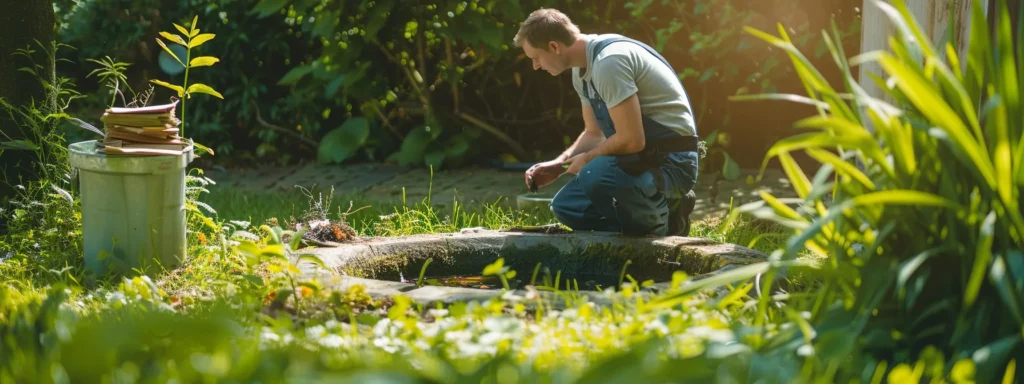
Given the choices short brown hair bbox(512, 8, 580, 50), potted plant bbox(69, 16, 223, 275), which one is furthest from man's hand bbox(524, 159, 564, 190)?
potted plant bbox(69, 16, 223, 275)

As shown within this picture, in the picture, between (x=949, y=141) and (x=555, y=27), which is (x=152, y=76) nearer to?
(x=555, y=27)

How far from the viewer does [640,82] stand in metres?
4.25

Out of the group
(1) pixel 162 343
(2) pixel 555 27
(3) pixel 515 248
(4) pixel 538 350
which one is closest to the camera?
(1) pixel 162 343

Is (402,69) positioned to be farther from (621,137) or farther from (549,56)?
(621,137)

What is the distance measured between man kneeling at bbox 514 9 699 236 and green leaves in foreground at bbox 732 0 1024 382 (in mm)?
1667

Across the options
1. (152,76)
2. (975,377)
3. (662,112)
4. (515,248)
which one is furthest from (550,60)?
(152,76)

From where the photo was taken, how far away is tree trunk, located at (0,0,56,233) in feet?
14.3

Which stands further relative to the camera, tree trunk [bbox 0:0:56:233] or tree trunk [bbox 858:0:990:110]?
tree trunk [bbox 0:0:56:233]

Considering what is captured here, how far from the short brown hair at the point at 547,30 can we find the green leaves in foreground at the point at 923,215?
193cm

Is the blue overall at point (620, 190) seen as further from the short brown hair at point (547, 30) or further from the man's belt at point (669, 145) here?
the short brown hair at point (547, 30)

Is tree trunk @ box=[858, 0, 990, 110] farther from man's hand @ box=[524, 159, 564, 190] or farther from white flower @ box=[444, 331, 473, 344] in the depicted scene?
white flower @ box=[444, 331, 473, 344]

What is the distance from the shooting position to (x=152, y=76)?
7.81 metres

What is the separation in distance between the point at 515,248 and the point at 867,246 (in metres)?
1.73

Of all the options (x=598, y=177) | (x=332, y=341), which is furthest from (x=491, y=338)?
(x=598, y=177)
